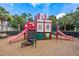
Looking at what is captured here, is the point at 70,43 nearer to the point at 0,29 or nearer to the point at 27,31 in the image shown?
the point at 27,31

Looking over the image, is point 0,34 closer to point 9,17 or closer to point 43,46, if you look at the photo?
point 9,17

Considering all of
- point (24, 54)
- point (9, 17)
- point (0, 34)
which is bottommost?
point (24, 54)

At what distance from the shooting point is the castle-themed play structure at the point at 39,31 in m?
3.50

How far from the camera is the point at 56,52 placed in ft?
11.5

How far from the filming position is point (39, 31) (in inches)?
140

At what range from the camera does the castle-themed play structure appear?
138 inches

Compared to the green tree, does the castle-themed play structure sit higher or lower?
lower

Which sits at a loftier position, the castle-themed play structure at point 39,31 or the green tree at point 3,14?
the green tree at point 3,14

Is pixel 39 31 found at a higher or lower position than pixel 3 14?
lower

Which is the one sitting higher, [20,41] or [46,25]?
[46,25]

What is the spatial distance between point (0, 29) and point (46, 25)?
2.11ft

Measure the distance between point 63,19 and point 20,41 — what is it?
669 millimetres

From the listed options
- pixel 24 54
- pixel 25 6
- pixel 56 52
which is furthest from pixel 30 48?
pixel 25 6

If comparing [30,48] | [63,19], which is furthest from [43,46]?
[63,19]
